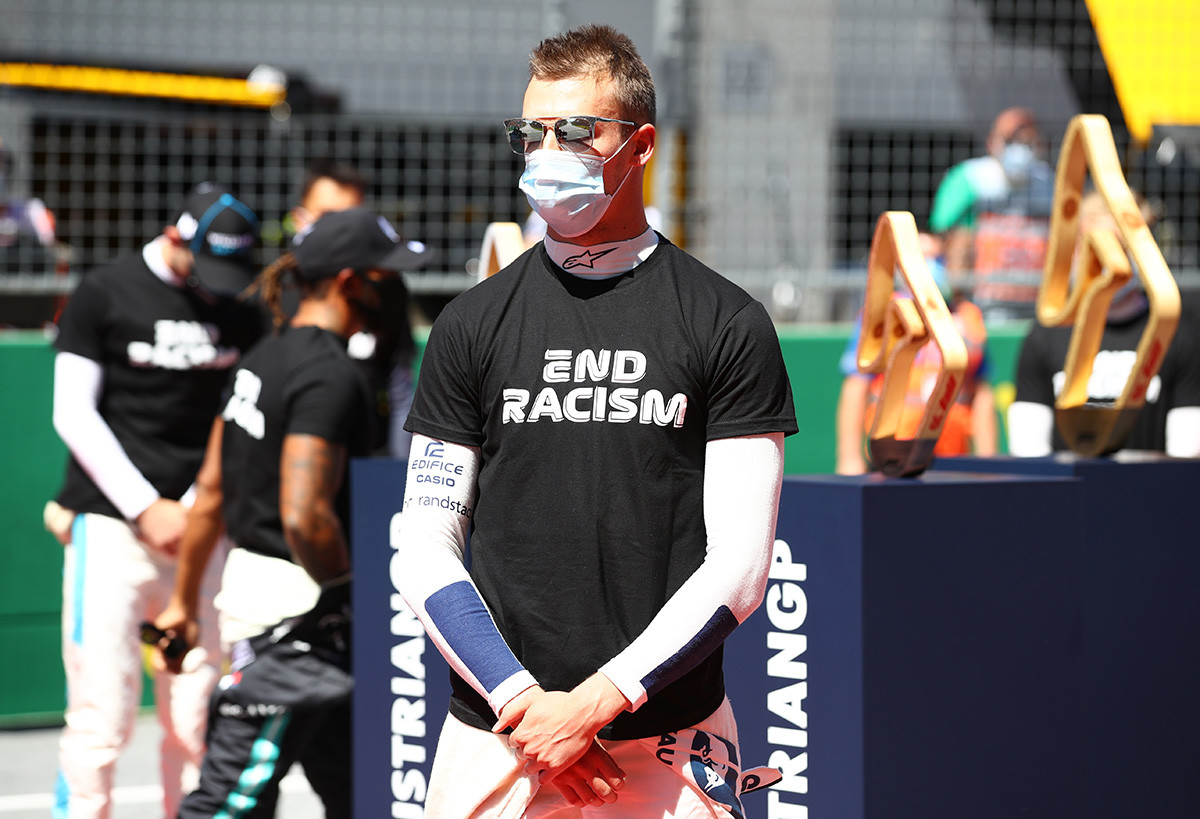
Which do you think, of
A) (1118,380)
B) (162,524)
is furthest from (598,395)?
(1118,380)

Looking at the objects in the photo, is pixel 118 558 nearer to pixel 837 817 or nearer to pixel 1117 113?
pixel 837 817

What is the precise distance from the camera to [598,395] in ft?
7.59

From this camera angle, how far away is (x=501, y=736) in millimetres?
2346

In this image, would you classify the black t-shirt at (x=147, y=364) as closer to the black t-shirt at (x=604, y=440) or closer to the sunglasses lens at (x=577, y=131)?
the black t-shirt at (x=604, y=440)

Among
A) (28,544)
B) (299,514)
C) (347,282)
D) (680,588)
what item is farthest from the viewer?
(28,544)

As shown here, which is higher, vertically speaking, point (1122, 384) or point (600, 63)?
point (600, 63)

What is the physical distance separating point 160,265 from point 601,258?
9.33 feet

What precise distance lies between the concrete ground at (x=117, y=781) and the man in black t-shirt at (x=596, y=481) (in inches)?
125

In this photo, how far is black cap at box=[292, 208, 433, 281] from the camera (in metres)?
3.84

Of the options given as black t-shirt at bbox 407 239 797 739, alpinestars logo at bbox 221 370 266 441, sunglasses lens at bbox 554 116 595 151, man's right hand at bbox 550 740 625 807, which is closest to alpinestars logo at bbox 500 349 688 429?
black t-shirt at bbox 407 239 797 739

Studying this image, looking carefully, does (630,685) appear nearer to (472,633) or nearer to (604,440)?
(472,633)

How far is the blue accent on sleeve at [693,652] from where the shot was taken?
2.22m

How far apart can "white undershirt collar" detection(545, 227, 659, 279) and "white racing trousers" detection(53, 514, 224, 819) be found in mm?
2420

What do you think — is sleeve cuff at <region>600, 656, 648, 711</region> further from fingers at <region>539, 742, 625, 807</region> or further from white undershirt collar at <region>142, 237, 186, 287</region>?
white undershirt collar at <region>142, 237, 186, 287</region>
